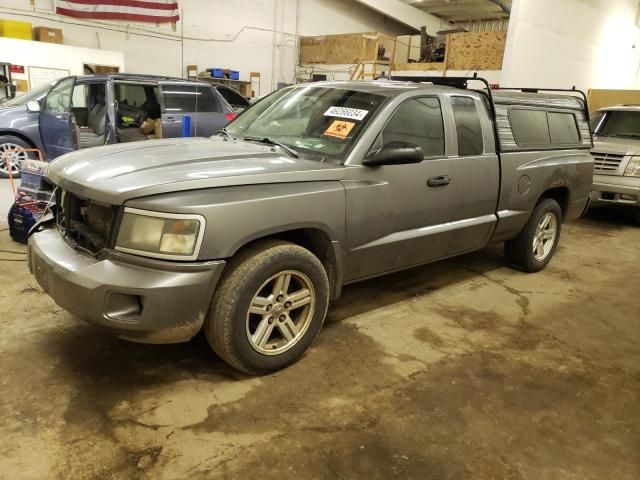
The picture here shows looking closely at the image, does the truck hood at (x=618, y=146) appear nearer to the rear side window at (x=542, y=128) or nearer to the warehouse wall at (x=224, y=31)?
the rear side window at (x=542, y=128)

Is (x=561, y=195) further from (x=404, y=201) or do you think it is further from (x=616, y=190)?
(x=616, y=190)

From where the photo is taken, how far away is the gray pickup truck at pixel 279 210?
225 cm

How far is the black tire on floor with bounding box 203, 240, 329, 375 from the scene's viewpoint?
7.99ft

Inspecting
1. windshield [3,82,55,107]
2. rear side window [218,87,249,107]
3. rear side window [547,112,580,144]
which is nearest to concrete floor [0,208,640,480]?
rear side window [547,112,580,144]

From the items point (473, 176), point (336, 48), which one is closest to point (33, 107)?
point (473, 176)

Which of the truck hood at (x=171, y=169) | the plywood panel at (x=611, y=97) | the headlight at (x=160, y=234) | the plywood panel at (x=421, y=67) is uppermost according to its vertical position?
the plywood panel at (x=421, y=67)

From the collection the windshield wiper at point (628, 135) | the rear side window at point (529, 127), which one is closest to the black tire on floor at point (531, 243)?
the rear side window at point (529, 127)

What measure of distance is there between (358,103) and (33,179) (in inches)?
130

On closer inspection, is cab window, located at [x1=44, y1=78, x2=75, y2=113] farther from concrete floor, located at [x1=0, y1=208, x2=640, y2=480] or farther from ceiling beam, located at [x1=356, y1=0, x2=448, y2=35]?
ceiling beam, located at [x1=356, y1=0, x2=448, y2=35]

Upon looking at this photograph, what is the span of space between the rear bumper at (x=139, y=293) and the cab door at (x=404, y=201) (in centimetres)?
100

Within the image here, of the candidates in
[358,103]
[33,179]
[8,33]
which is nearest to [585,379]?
[358,103]

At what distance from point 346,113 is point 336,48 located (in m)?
14.4

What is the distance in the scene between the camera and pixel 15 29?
35.2ft

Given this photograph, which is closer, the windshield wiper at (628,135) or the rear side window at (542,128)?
the rear side window at (542,128)
